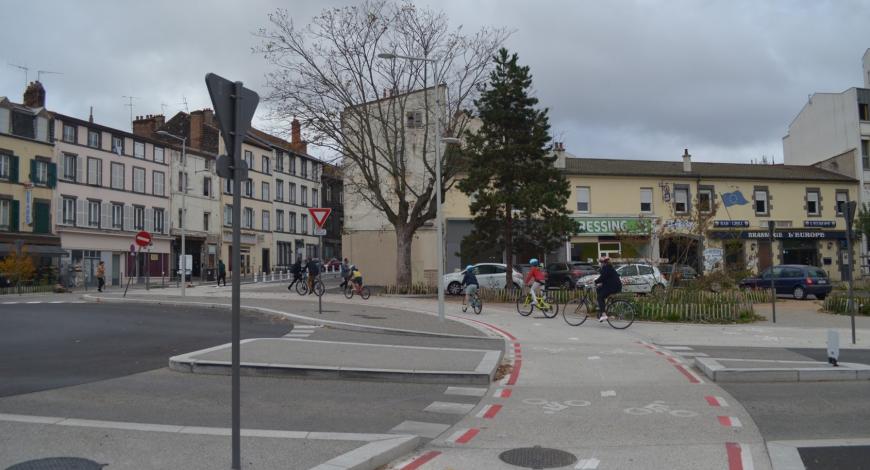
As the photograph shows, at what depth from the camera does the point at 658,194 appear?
43.2 meters

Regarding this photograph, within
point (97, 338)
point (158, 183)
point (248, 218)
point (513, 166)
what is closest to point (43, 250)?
point (158, 183)

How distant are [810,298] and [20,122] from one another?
155ft

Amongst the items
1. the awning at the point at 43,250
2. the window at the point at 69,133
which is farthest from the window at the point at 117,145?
the awning at the point at 43,250

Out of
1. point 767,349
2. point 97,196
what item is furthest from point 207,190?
point 767,349

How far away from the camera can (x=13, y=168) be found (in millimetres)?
42438

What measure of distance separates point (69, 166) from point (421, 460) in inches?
1894

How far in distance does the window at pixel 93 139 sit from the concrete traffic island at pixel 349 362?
1662 inches

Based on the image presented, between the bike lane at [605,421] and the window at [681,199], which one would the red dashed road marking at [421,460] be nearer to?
the bike lane at [605,421]

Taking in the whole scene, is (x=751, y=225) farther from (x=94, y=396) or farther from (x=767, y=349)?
(x=94, y=396)

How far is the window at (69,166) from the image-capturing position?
45875 mm

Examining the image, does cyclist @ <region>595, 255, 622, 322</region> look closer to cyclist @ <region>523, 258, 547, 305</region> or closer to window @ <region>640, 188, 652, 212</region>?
cyclist @ <region>523, 258, 547, 305</region>

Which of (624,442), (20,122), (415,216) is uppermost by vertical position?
(20,122)

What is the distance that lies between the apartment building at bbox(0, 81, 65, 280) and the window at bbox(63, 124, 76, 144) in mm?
1032

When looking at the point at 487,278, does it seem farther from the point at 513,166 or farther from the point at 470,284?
the point at 470,284
